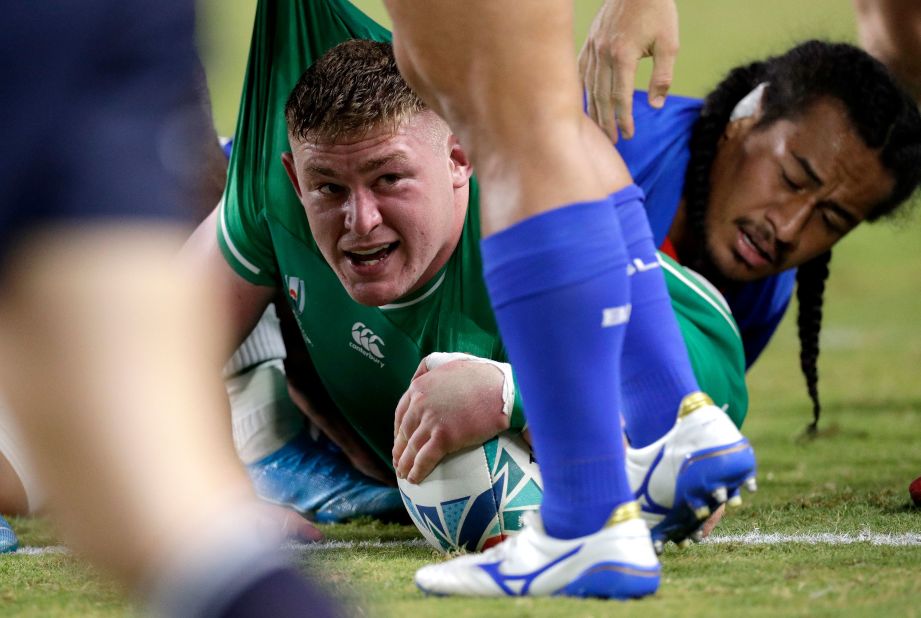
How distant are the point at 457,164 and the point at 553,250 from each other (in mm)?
882

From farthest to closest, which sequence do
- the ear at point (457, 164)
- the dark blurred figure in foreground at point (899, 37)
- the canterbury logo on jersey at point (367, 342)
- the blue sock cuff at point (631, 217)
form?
the dark blurred figure in foreground at point (899, 37) < the canterbury logo on jersey at point (367, 342) < the ear at point (457, 164) < the blue sock cuff at point (631, 217)

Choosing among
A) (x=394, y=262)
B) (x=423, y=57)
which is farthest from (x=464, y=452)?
(x=423, y=57)

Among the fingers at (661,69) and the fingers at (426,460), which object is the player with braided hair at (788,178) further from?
the fingers at (426,460)

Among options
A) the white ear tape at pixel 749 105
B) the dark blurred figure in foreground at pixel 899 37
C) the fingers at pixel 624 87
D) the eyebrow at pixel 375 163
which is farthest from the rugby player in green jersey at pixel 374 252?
the dark blurred figure in foreground at pixel 899 37

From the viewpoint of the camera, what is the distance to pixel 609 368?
63.4 inches

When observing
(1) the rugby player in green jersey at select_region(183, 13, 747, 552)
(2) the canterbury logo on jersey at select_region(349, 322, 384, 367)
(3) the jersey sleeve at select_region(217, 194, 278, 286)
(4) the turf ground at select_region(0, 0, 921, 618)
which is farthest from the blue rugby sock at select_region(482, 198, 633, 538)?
(3) the jersey sleeve at select_region(217, 194, 278, 286)

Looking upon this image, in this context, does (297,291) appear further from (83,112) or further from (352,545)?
(83,112)

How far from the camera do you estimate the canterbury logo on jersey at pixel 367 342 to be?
2.52m

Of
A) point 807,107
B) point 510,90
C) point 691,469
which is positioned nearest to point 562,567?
point 691,469

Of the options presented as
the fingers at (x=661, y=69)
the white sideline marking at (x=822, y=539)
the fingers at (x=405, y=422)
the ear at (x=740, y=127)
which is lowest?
the white sideline marking at (x=822, y=539)

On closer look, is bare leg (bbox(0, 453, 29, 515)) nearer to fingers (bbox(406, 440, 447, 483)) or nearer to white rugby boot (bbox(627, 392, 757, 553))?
fingers (bbox(406, 440, 447, 483))

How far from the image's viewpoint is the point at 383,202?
2.29m

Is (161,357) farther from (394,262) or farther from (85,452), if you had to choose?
(394,262)

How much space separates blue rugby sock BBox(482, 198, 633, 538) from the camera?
5.11 feet
